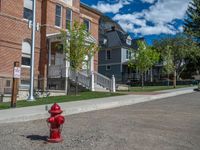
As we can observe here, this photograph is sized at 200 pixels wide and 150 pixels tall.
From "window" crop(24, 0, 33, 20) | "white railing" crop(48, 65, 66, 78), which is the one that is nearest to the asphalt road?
"white railing" crop(48, 65, 66, 78)

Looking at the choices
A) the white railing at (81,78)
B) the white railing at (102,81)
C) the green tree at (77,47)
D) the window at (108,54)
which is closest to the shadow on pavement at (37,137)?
the green tree at (77,47)

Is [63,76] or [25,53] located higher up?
[25,53]

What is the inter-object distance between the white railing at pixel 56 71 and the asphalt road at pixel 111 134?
14368 millimetres

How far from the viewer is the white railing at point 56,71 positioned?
83.6 ft

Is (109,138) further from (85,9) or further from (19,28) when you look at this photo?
(85,9)

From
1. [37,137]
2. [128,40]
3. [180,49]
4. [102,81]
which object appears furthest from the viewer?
[128,40]

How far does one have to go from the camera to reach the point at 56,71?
25.9 metres

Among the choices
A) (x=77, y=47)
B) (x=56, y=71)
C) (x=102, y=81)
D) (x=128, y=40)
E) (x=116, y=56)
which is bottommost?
(x=102, y=81)

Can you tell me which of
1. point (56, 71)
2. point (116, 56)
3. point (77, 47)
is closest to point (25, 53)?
point (56, 71)

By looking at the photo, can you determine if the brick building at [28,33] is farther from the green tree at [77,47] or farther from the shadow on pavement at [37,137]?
the shadow on pavement at [37,137]

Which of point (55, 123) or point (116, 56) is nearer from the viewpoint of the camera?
point (55, 123)

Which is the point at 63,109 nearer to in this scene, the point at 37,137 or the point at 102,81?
the point at 37,137

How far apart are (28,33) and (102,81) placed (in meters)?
7.37

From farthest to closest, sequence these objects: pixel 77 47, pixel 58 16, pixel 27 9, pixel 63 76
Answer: pixel 58 16 < pixel 63 76 < pixel 27 9 < pixel 77 47
